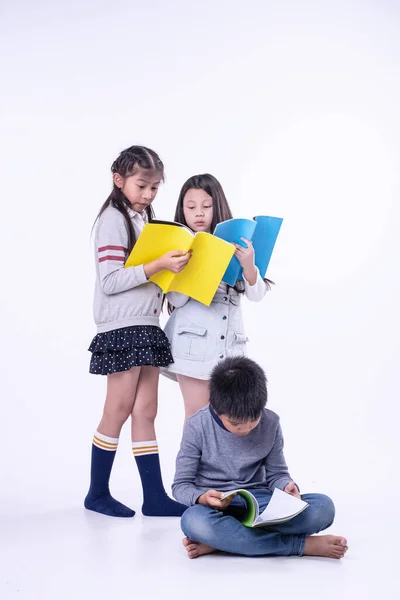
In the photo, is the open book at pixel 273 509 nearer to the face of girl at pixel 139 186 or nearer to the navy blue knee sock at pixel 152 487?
the navy blue knee sock at pixel 152 487

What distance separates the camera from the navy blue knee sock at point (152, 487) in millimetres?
2285

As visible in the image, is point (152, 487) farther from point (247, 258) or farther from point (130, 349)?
point (247, 258)

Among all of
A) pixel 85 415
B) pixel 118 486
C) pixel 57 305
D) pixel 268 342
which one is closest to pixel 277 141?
pixel 268 342

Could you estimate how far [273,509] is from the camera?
173 cm

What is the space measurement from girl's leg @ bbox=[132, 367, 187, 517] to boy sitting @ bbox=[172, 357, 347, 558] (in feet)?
1.28

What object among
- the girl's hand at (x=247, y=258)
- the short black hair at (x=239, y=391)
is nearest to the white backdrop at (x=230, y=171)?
the girl's hand at (x=247, y=258)

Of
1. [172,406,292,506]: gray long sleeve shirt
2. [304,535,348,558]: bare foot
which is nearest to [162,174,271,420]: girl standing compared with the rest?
[172,406,292,506]: gray long sleeve shirt

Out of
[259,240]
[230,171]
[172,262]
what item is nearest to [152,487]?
[172,262]

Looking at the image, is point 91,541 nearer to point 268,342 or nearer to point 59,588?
point 59,588

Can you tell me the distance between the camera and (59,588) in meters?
1.61

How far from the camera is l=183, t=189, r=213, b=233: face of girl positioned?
232cm

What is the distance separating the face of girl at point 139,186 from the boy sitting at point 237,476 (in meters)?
0.64

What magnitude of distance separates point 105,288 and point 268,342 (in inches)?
51.2

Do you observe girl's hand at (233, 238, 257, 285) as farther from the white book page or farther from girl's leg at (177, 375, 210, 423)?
the white book page
